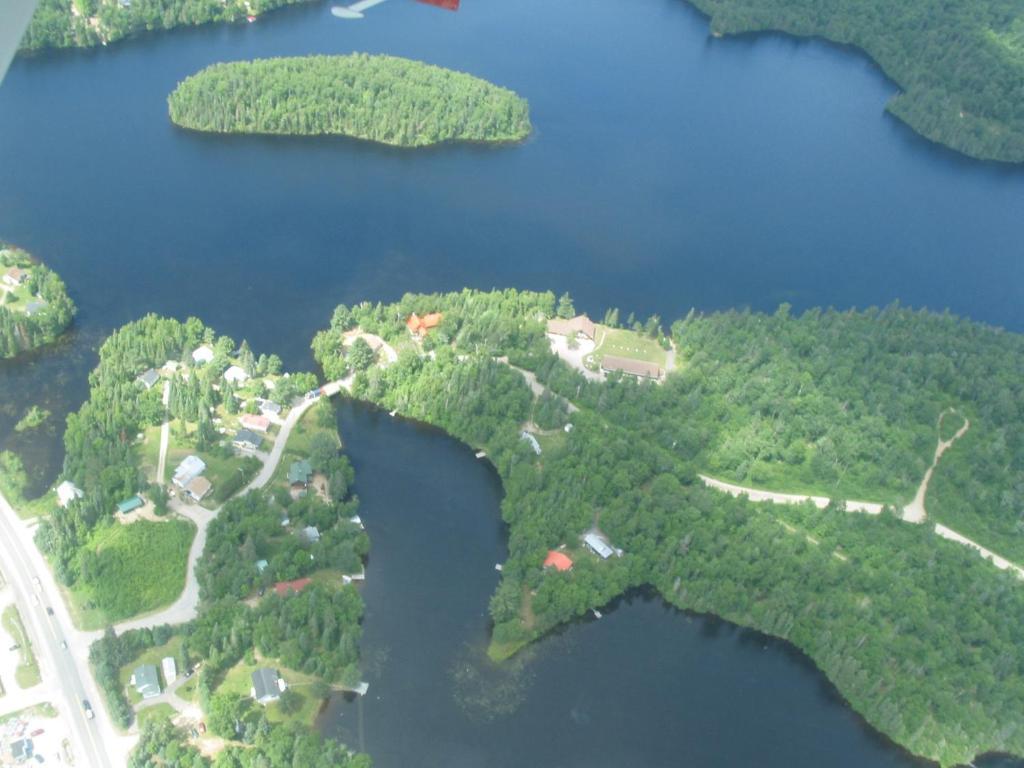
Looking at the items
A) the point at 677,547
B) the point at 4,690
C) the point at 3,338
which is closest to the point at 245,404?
the point at 3,338

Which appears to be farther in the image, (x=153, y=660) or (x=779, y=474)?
(x=779, y=474)

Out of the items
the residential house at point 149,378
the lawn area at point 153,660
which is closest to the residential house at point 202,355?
the residential house at point 149,378

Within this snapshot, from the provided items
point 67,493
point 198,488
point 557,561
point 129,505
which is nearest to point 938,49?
point 557,561

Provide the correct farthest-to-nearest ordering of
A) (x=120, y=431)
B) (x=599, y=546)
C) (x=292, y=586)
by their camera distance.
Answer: (x=120, y=431)
(x=599, y=546)
(x=292, y=586)

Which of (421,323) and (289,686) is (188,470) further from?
(421,323)

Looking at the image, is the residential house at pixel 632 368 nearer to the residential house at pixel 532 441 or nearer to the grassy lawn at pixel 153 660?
the residential house at pixel 532 441

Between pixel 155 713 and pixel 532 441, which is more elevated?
pixel 532 441
